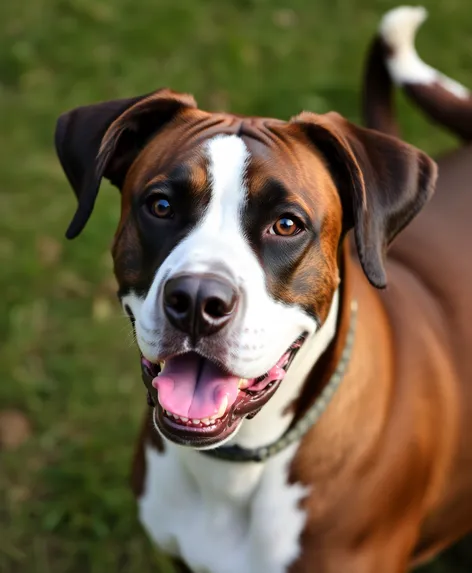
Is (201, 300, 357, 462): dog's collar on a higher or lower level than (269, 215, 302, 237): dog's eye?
lower

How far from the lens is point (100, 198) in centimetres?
461

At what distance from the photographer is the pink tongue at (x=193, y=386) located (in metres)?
2.20

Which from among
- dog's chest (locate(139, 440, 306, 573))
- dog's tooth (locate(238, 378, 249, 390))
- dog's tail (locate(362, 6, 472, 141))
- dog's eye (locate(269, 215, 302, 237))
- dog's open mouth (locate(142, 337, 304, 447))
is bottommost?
dog's chest (locate(139, 440, 306, 573))

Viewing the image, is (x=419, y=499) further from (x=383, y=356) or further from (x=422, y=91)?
(x=422, y=91)

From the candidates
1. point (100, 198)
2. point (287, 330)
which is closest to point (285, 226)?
point (287, 330)

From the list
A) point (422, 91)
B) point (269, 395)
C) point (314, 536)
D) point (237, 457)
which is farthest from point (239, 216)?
point (422, 91)

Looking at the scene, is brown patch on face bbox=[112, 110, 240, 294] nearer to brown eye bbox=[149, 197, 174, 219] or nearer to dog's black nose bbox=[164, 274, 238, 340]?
brown eye bbox=[149, 197, 174, 219]

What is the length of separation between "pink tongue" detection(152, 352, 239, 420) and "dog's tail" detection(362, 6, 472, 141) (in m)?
→ 1.66

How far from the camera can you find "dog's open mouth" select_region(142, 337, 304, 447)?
2205 millimetres

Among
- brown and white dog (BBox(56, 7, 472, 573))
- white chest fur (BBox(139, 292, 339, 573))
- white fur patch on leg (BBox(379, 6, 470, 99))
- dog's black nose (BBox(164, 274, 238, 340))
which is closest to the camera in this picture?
dog's black nose (BBox(164, 274, 238, 340))

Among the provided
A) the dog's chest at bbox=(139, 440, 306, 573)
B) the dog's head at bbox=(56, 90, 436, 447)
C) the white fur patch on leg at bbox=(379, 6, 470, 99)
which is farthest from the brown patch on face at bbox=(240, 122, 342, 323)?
the white fur patch on leg at bbox=(379, 6, 470, 99)

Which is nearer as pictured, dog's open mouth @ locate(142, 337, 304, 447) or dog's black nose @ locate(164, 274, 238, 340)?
dog's black nose @ locate(164, 274, 238, 340)

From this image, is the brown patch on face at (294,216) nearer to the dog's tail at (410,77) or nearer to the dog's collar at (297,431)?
the dog's collar at (297,431)

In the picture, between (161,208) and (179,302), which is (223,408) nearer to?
(179,302)
